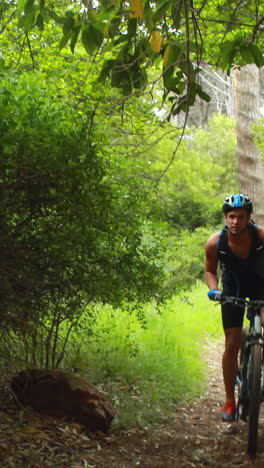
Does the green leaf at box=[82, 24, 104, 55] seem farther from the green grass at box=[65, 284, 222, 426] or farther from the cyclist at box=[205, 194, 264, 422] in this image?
the green grass at box=[65, 284, 222, 426]

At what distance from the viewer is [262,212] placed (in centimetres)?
1321

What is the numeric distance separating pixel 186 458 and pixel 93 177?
8.20ft

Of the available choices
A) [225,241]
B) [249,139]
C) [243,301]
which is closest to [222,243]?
[225,241]

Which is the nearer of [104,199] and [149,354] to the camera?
[104,199]

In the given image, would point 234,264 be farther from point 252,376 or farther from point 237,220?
point 252,376

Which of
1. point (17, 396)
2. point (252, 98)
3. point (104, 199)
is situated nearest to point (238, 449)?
point (17, 396)

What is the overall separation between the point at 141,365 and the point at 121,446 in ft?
7.70

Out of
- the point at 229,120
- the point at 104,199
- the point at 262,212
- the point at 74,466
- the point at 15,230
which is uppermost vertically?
the point at 229,120

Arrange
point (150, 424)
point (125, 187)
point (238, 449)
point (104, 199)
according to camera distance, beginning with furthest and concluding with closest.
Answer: point (150, 424) → point (125, 187) → point (238, 449) → point (104, 199)

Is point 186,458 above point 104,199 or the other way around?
the other way around

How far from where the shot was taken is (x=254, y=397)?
464 centimetres

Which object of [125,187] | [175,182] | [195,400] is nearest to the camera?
[125,187]

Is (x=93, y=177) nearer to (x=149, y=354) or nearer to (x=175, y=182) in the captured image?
(x=149, y=354)

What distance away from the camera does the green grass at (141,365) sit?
6.25 m
